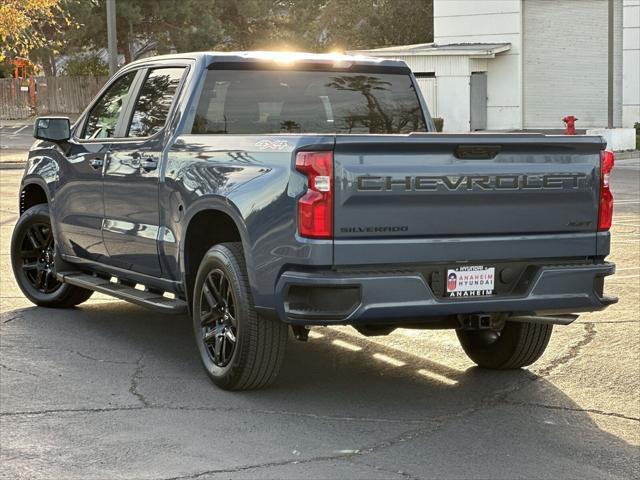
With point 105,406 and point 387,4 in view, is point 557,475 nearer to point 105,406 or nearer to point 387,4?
point 105,406

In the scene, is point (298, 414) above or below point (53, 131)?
below

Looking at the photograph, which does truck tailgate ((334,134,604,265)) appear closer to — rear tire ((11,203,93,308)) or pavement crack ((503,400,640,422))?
pavement crack ((503,400,640,422))

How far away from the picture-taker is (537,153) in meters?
6.91

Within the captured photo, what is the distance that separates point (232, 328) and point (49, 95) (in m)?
56.9

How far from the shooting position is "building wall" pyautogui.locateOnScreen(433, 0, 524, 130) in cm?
4538

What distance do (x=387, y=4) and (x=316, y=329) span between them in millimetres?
57536

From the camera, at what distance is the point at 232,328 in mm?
7352

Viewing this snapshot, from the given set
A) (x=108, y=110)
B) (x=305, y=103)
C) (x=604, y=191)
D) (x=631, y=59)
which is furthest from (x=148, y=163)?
(x=631, y=59)

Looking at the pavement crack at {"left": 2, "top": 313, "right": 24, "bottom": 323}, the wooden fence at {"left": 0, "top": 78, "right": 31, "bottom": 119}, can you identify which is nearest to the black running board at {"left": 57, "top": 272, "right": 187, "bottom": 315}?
the pavement crack at {"left": 2, "top": 313, "right": 24, "bottom": 323}

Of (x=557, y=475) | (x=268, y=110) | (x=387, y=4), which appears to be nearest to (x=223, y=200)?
(x=268, y=110)

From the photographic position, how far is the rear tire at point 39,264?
33.3 feet

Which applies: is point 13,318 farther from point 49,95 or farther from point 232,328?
point 49,95

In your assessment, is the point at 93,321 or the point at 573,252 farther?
the point at 93,321

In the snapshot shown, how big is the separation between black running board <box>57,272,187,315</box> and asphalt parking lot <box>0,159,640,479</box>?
0.36 m
